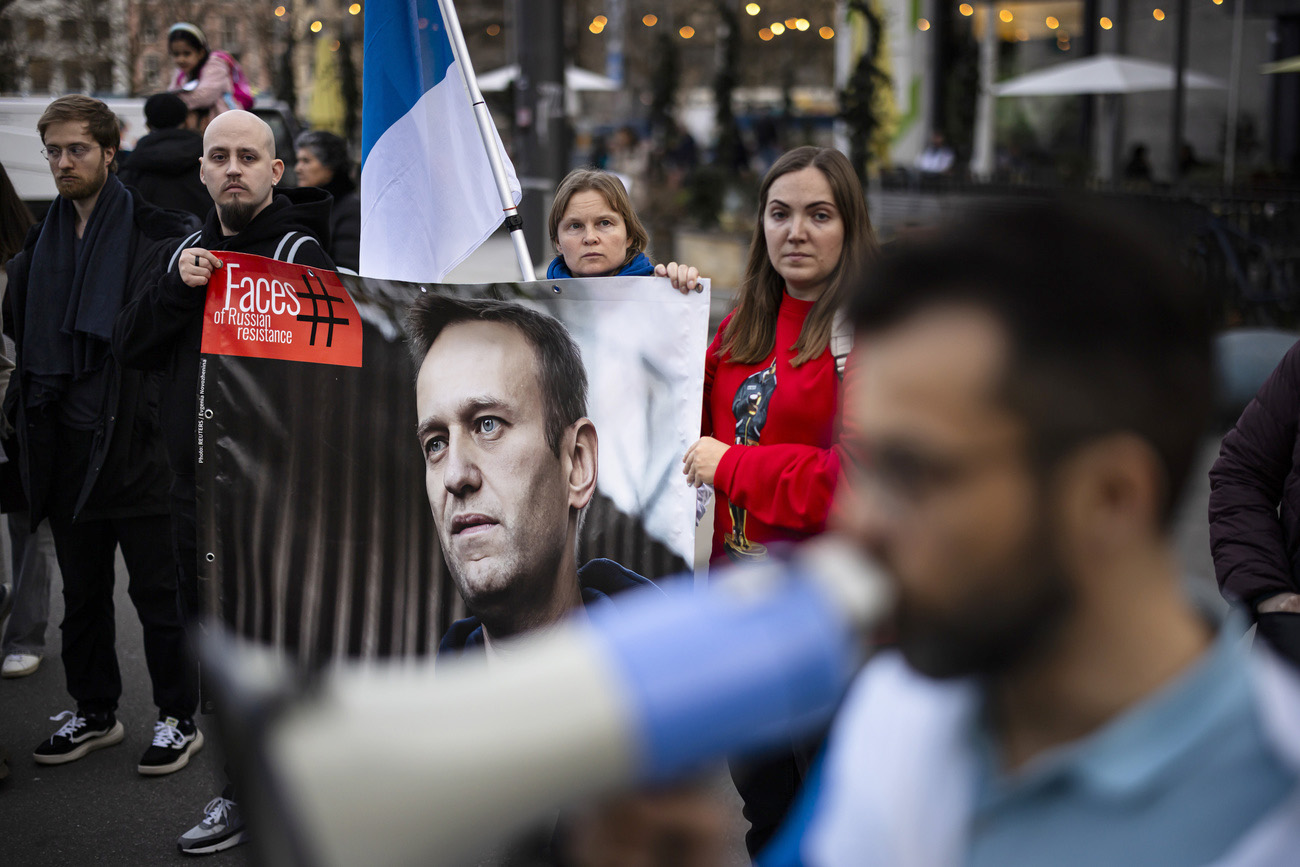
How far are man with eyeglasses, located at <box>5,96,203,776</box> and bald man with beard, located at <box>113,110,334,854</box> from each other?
53 centimetres

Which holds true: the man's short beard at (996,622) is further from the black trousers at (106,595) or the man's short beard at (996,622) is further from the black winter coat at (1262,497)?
the black trousers at (106,595)

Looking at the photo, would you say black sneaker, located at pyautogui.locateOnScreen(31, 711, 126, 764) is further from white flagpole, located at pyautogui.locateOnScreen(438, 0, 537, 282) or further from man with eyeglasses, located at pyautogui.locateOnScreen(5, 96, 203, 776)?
white flagpole, located at pyautogui.locateOnScreen(438, 0, 537, 282)

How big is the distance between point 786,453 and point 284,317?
1.39 m

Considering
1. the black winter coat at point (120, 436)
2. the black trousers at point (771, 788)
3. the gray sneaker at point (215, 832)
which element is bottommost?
the gray sneaker at point (215, 832)

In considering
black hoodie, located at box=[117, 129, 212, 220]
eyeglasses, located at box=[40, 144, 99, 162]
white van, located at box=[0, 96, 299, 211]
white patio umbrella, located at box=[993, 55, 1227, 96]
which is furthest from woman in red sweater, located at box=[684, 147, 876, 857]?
white patio umbrella, located at box=[993, 55, 1227, 96]

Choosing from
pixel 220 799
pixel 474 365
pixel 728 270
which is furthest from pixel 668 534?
pixel 728 270

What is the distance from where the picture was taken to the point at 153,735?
4.38m

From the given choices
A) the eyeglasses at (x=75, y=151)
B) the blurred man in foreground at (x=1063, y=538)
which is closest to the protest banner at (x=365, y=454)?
the eyeglasses at (x=75, y=151)

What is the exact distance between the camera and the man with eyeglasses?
13.3ft

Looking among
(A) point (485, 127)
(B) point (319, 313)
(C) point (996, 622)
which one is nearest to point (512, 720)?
(C) point (996, 622)

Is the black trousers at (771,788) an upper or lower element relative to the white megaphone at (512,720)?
lower

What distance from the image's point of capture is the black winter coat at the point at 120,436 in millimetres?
4043

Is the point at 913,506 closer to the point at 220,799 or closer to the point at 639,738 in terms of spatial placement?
the point at 639,738

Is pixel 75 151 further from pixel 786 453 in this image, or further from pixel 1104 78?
pixel 1104 78
